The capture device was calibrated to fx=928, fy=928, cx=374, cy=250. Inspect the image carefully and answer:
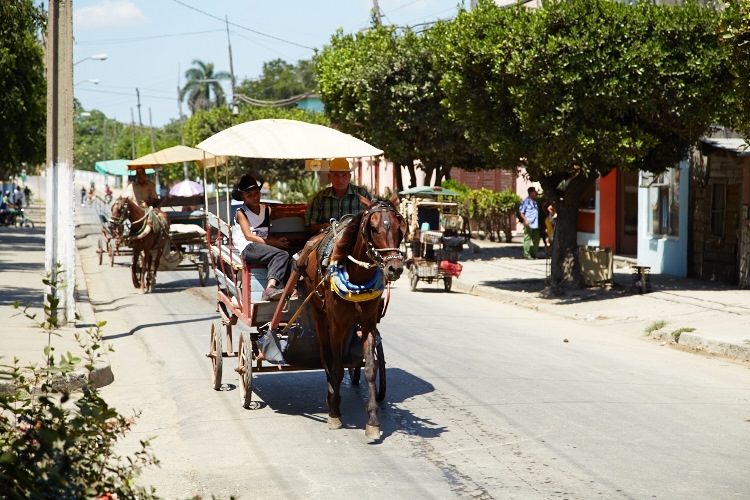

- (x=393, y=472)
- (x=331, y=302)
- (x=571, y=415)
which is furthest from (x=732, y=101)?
(x=393, y=472)

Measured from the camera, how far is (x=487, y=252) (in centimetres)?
2919

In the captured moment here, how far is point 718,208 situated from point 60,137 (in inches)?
528

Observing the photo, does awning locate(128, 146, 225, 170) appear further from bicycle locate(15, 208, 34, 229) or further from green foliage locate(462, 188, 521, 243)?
bicycle locate(15, 208, 34, 229)

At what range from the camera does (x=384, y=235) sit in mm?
7230

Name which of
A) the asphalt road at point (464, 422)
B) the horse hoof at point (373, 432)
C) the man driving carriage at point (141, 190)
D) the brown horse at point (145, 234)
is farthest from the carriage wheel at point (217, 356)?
the man driving carriage at point (141, 190)

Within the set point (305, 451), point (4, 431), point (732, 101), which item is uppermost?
point (732, 101)

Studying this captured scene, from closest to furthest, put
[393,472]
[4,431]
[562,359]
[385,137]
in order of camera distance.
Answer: [4,431] < [393,472] < [562,359] < [385,137]

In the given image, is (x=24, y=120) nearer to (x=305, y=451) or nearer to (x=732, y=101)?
(x=732, y=101)

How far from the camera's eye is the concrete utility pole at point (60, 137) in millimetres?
13086

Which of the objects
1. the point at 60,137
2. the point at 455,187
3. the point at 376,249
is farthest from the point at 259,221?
the point at 455,187

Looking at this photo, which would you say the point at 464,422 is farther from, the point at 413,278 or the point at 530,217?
the point at 530,217

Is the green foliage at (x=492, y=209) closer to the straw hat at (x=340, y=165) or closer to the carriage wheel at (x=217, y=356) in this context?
the carriage wheel at (x=217, y=356)

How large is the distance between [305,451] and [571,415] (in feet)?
8.43

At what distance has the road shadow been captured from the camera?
8141mm
